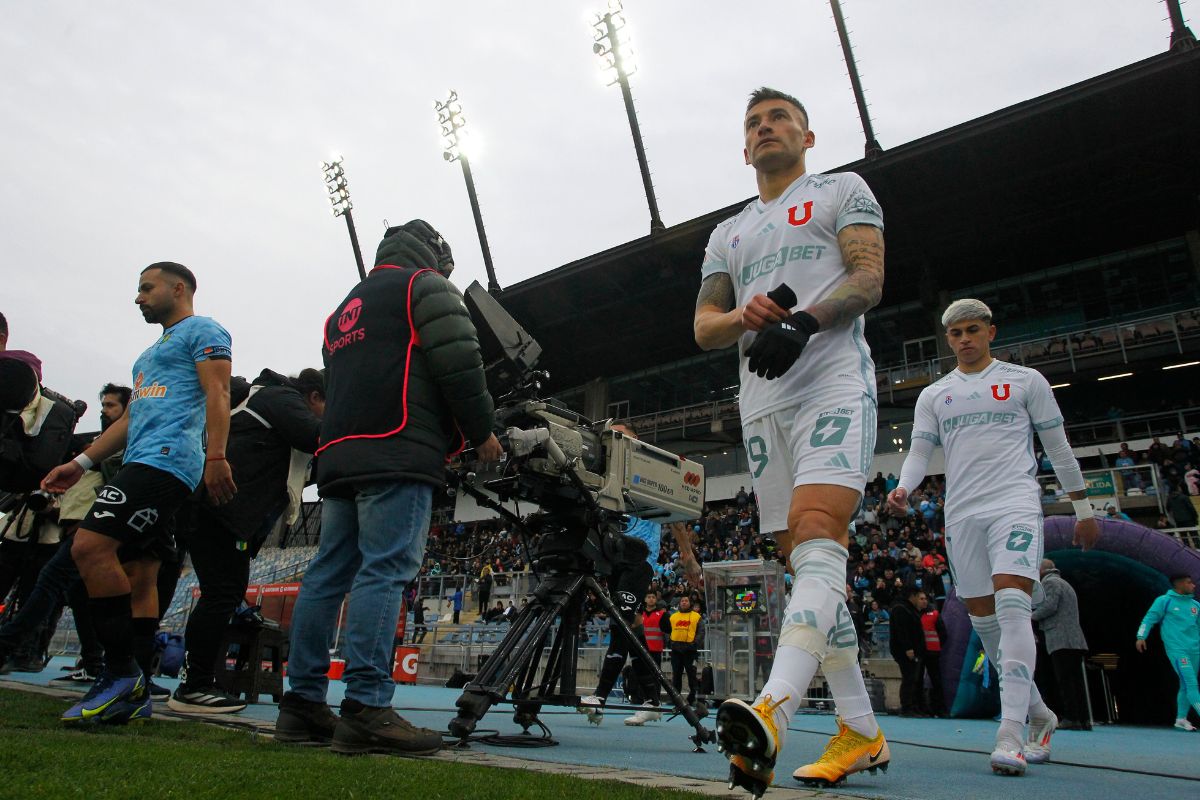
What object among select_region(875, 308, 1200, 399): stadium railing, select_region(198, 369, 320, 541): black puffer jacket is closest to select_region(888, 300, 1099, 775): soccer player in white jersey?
select_region(198, 369, 320, 541): black puffer jacket

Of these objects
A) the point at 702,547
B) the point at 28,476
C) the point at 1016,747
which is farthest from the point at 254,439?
the point at 702,547

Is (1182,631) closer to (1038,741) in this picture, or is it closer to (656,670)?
(1038,741)

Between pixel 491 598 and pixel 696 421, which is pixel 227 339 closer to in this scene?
pixel 491 598

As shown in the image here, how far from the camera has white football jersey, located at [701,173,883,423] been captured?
7.72 feet

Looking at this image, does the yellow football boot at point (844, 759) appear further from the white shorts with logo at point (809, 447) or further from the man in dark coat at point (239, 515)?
the man in dark coat at point (239, 515)

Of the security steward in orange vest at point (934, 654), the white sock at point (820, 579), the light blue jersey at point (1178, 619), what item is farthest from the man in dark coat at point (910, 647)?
the white sock at point (820, 579)

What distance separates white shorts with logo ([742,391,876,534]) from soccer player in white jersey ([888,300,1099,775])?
45.6 inches

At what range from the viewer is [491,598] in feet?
68.0

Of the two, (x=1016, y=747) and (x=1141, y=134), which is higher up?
(x=1141, y=134)

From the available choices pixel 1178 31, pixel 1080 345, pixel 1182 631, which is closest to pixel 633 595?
pixel 1182 631

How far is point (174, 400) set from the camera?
133 inches

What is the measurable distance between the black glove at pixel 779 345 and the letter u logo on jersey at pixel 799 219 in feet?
1.87

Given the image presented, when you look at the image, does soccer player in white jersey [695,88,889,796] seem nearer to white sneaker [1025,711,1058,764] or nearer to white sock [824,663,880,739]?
white sock [824,663,880,739]

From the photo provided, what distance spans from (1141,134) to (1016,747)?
2188 cm
